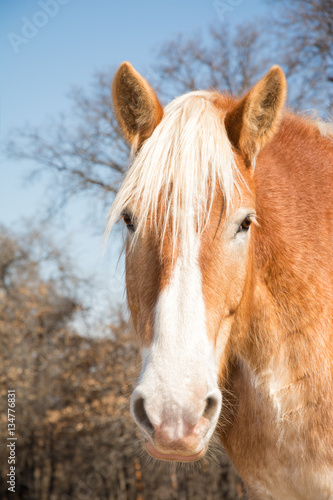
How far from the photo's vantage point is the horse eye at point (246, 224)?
260 centimetres

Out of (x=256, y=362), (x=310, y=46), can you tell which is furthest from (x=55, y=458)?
(x=310, y=46)

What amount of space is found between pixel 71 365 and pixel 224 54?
754 cm

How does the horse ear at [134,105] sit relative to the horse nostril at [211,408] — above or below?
above

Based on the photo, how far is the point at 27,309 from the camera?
37.6 ft

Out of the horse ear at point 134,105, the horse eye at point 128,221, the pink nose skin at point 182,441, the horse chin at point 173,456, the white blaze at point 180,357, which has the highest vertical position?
the horse ear at point 134,105

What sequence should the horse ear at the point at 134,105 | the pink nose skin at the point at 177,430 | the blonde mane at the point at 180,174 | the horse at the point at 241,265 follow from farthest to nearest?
the horse ear at the point at 134,105 < the blonde mane at the point at 180,174 < the horse at the point at 241,265 < the pink nose skin at the point at 177,430

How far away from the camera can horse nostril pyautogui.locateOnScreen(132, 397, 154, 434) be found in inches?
82.0

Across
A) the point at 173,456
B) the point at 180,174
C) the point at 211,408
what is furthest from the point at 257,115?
the point at 173,456

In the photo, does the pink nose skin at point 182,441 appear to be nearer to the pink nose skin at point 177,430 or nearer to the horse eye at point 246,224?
the pink nose skin at point 177,430

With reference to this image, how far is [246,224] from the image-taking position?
2.62 metres

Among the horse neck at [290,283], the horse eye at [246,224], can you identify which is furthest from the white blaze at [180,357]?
the horse neck at [290,283]

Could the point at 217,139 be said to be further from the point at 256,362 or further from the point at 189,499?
the point at 189,499

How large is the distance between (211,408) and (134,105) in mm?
1845

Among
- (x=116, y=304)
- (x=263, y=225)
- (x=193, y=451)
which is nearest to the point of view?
(x=193, y=451)
